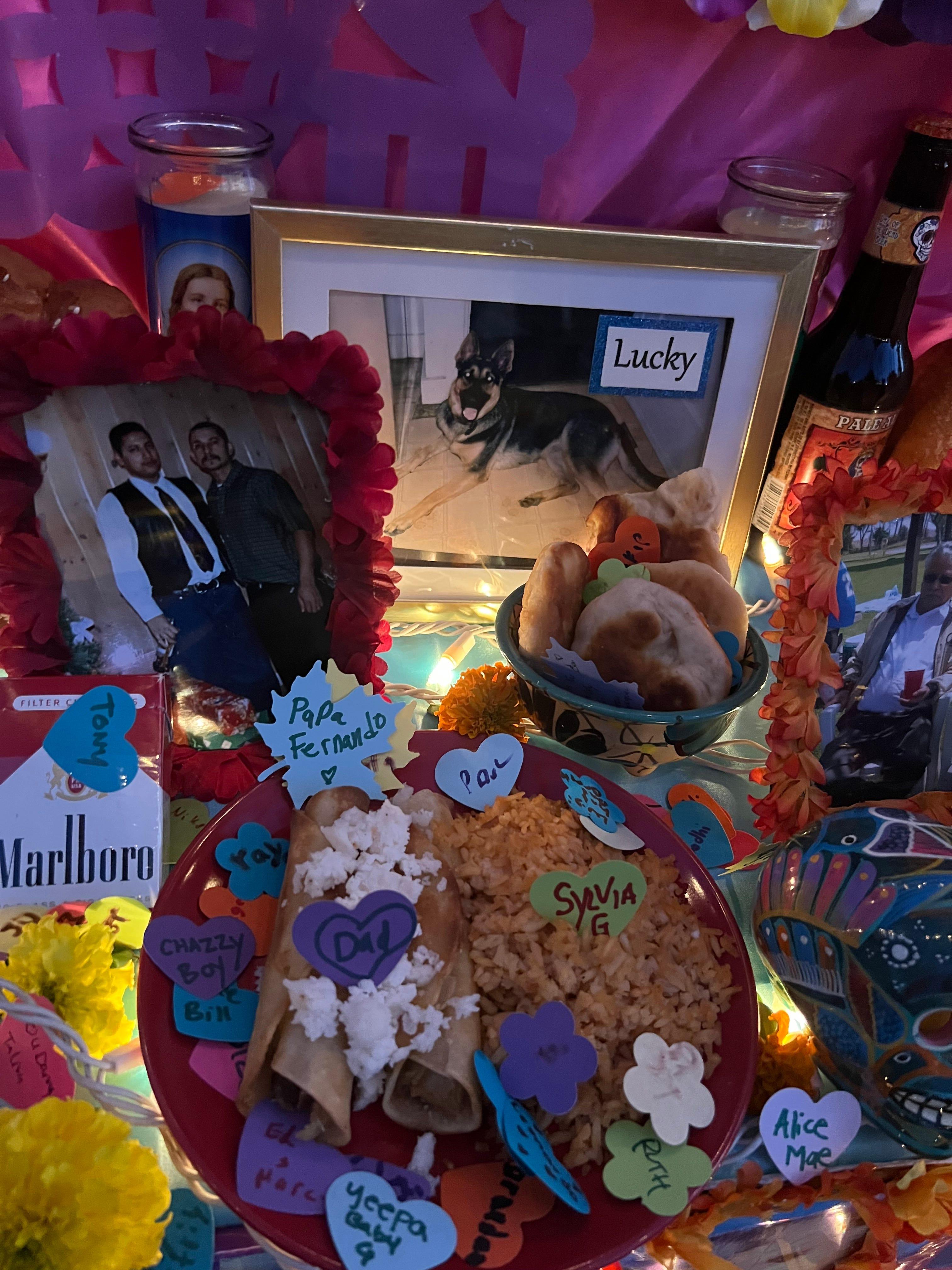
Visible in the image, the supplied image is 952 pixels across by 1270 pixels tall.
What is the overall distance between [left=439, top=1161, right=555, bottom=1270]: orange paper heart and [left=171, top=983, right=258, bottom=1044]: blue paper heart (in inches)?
5.9

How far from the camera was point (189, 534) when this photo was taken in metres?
0.74

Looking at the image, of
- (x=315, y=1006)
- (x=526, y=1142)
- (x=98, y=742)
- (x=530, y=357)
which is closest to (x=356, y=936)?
(x=315, y=1006)

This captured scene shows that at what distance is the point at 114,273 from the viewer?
2.88ft

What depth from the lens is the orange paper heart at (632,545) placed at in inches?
33.7

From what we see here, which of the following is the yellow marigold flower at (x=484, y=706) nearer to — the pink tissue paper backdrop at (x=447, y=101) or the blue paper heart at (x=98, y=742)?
the blue paper heart at (x=98, y=742)

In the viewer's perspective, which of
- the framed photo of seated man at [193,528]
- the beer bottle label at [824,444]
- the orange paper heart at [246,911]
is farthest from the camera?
the beer bottle label at [824,444]

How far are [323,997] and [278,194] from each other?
0.72 metres

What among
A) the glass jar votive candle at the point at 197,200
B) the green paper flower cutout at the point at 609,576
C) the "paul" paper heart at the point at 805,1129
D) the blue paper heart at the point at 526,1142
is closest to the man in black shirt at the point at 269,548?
the glass jar votive candle at the point at 197,200

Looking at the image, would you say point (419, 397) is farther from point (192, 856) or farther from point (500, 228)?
point (192, 856)

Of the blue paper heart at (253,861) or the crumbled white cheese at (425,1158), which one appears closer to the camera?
the crumbled white cheese at (425,1158)

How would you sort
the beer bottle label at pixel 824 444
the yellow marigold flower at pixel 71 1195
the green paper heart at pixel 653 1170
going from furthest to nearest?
the beer bottle label at pixel 824 444 → the green paper heart at pixel 653 1170 → the yellow marigold flower at pixel 71 1195

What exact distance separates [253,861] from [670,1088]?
31 centimetres

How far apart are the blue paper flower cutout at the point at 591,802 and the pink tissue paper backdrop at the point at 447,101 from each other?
1.76ft

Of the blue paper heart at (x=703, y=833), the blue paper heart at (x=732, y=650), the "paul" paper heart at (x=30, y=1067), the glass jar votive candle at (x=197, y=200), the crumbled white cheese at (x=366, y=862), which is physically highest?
the glass jar votive candle at (x=197, y=200)
